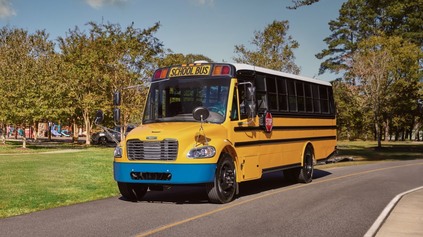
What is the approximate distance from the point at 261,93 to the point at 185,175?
3446 millimetres

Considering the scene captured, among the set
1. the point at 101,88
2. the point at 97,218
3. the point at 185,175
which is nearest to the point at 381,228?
the point at 185,175

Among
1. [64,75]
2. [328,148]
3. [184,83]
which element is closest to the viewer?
[184,83]

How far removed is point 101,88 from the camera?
4122cm

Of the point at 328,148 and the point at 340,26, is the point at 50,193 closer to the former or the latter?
the point at 328,148

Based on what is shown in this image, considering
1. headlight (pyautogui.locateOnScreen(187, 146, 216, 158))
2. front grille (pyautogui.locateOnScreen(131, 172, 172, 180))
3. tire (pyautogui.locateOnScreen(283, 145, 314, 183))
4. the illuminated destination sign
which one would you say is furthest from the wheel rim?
tire (pyautogui.locateOnScreen(283, 145, 314, 183))

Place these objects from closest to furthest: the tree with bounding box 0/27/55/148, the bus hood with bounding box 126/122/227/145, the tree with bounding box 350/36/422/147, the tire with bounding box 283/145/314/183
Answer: the bus hood with bounding box 126/122/227/145 → the tire with bounding box 283/145/314/183 → the tree with bounding box 0/27/55/148 → the tree with bounding box 350/36/422/147

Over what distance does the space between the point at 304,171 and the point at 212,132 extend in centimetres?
543

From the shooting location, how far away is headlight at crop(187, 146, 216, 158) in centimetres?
1013

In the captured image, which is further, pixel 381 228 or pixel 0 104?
pixel 0 104

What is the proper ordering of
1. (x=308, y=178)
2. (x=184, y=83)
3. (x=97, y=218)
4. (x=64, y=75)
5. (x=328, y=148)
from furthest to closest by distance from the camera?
(x=64, y=75), (x=328, y=148), (x=308, y=178), (x=184, y=83), (x=97, y=218)

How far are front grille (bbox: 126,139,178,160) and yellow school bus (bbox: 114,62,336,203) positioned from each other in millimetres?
20

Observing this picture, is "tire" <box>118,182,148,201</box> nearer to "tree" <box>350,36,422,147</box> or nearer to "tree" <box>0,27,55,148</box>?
"tree" <box>0,27,55,148</box>

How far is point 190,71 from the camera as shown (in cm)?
1178

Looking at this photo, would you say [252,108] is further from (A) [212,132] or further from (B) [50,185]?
(B) [50,185]
